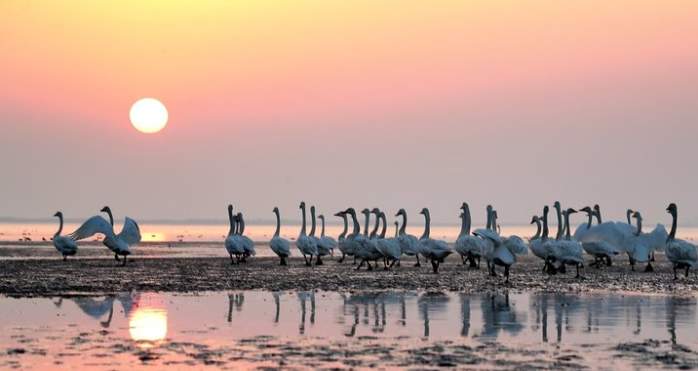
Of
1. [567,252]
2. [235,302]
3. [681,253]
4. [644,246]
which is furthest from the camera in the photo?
[644,246]

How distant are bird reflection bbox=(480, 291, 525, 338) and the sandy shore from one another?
287cm

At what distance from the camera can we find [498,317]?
2203 centimetres

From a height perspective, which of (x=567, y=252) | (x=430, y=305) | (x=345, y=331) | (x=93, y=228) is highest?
(x=93, y=228)

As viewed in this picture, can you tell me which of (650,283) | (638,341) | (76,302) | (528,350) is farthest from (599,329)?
(650,283)

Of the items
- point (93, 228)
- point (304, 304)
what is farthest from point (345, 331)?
point (93, 228)

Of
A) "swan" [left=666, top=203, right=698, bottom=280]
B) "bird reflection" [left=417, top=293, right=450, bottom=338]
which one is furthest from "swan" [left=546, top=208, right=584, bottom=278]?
"bird reflection" [left=417, top=293, right=450, bottom=338]

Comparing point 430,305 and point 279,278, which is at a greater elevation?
point 279,278

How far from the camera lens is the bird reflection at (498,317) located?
65.3ft

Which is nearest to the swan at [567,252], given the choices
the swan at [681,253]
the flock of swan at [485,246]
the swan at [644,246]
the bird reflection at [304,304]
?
the flock of swan at [485,246]

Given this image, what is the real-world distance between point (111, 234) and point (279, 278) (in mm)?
10606

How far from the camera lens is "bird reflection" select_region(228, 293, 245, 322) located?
22.5 m

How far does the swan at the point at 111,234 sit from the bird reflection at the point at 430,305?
1632 centimetres

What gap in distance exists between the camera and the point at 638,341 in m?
18.4

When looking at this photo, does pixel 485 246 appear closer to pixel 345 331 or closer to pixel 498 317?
pixel 498 317
